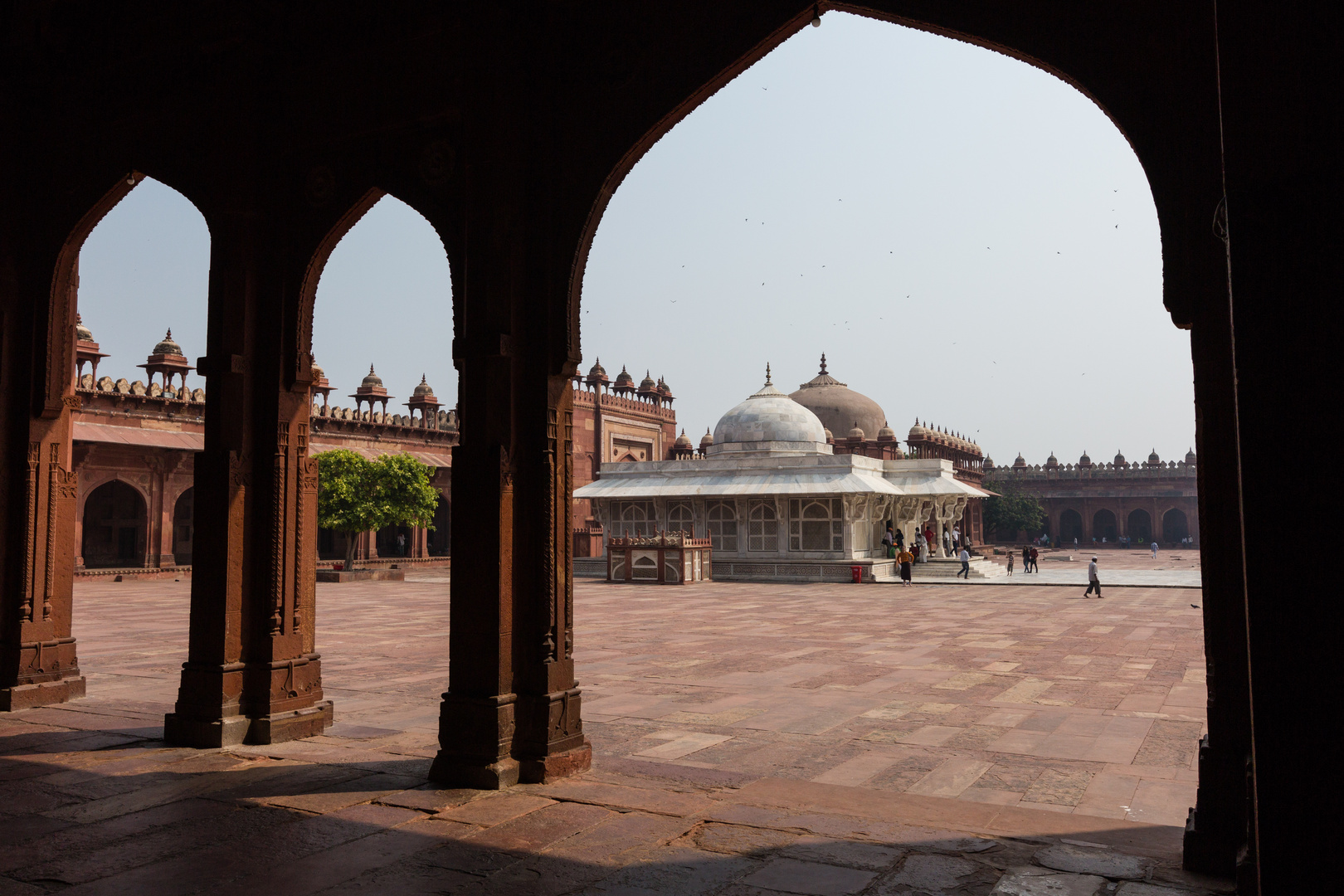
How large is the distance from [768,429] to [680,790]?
29.1 meters

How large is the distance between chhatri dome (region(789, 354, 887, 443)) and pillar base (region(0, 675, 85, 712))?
40.1 meters

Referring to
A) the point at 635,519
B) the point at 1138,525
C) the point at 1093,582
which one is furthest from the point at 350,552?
the point at 1138,525

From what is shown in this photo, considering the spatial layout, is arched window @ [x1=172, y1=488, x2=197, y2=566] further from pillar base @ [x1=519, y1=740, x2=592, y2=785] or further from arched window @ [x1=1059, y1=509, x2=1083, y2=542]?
arched window @ [x1=1059, y1=509, x2=1083, y2=542]

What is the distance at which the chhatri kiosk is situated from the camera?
26.2m

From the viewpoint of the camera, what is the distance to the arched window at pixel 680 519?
2875 centimetres

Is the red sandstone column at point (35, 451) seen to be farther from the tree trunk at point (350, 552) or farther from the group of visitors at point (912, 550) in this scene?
the tree trunk at point (350, 552)

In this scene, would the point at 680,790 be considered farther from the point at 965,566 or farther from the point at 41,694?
the point at 965,566

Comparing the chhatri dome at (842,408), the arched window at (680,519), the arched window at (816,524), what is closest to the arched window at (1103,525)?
the chhatri dome at (842,408)

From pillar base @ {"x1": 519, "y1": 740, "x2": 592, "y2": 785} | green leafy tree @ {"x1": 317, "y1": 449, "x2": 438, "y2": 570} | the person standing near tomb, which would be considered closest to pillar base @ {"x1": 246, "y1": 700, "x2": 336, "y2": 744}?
pillar base @ {"x1": 519, "y1": 740, "x2": 592, "y2": 785}

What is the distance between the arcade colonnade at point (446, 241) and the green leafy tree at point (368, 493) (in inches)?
754

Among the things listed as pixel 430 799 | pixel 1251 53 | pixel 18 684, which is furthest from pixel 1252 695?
pixel 18 684

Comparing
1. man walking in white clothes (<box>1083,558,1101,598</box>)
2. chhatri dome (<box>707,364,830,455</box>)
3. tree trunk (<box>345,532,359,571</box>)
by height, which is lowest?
man walking in white clothes (<box>1083,558,1101,598</box>)

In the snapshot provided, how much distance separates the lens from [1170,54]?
12.1ft

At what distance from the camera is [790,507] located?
26.8 m
